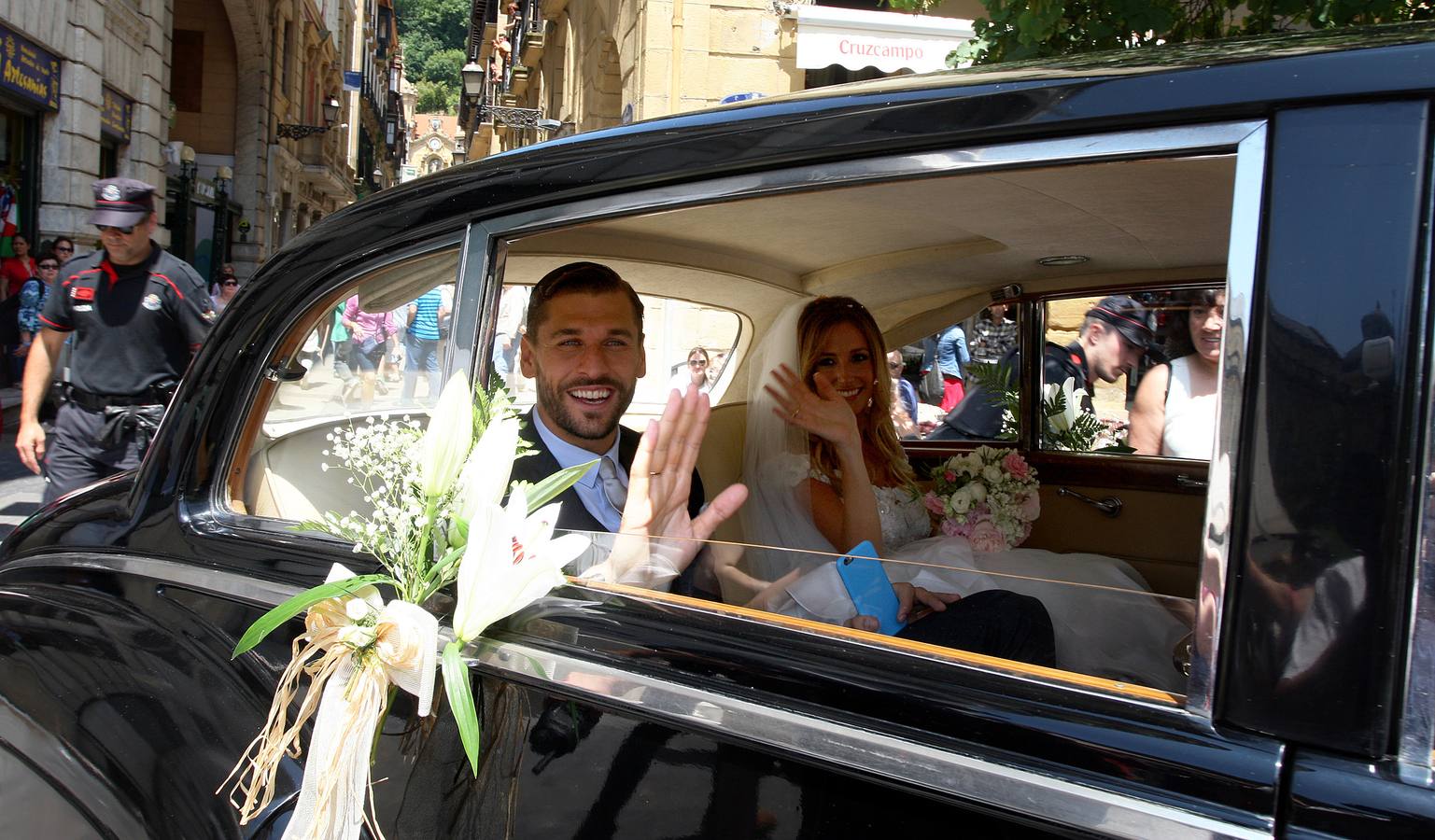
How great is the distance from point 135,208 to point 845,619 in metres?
4.44

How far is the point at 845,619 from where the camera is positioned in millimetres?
1449

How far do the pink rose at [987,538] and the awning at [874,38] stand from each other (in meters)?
7.13

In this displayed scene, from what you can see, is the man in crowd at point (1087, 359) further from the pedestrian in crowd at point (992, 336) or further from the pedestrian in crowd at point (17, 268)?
the pedestrian in crowd at point (17, 268)

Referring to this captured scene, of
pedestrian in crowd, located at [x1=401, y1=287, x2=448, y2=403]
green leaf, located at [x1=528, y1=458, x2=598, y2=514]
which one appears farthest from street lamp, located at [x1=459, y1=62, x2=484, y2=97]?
green leaf, located at [x1=528, y1=458, x2=598, y2=514]

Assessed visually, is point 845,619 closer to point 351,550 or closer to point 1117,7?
point 351,550

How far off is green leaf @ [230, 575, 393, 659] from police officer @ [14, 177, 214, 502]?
3708mm

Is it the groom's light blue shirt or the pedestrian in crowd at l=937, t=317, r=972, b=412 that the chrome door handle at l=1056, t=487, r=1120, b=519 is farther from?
the groom's light blue shirt

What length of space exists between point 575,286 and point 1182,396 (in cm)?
144

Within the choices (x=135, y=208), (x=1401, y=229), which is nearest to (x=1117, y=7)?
(x=1401, y=229)

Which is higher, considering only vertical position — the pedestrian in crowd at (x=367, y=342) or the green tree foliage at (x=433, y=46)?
the green tree foliage at (x=433, y=46)

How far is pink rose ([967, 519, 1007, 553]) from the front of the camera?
2984mm

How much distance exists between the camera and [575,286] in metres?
2.29

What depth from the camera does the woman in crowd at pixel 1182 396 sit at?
7.13 feet

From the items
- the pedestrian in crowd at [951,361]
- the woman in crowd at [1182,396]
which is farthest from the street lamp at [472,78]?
the woman in crowd at [1182,396]
